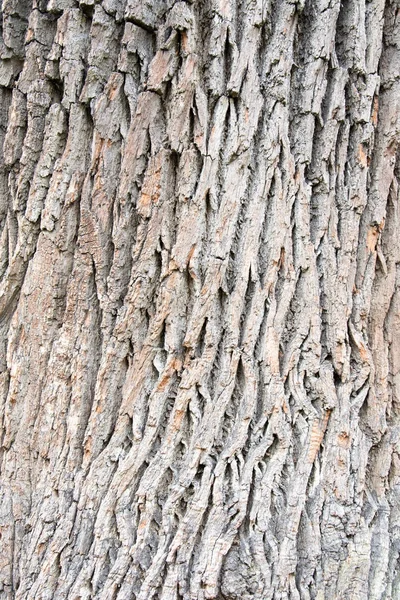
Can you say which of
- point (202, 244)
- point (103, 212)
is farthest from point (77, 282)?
point (202, 244)

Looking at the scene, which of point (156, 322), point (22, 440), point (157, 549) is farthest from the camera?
point (22, 440)

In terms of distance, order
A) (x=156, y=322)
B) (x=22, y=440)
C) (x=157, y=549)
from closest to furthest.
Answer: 1. (x=157, y=549)
2. (x=156, y=322)
3. (x=22, y=440)

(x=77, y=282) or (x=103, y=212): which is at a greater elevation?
(x=103, y=212)

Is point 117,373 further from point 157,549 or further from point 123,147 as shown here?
point 123,147

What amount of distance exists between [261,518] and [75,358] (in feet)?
3.03

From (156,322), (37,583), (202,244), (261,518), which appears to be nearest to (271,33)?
(202,244)

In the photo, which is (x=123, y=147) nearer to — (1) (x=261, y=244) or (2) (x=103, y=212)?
(2) (x=103, y=212)

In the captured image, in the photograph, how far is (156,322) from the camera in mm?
2109

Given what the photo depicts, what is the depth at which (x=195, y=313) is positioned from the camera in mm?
2086

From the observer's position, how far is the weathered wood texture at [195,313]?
2016 millimetres

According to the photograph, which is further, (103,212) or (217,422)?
(103,212)

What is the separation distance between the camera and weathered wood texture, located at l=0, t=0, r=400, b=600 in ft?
6.61

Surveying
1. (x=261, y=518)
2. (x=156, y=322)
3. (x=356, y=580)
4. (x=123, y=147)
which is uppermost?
(x=123, y=147)

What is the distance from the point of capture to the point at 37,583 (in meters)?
2.06
